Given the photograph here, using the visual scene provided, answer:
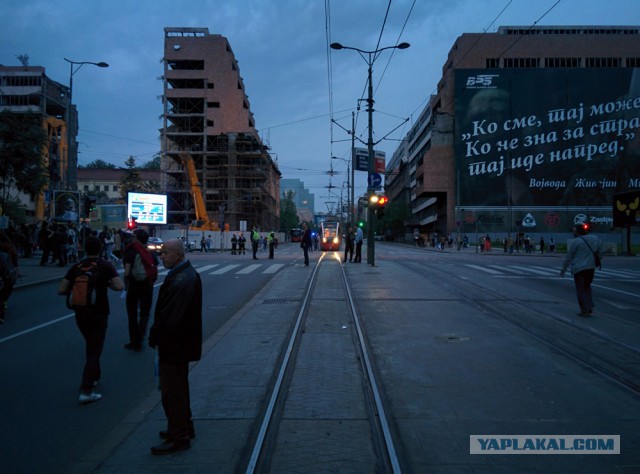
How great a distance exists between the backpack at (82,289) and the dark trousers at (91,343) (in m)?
0.14

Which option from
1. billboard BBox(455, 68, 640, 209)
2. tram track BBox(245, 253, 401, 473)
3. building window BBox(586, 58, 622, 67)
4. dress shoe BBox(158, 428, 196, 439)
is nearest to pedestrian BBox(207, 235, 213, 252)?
billboard BBox(455, 68, 640, 209)

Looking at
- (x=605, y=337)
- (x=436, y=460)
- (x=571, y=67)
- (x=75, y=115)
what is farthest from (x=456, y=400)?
(x=571, y=67)

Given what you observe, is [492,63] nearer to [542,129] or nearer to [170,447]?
[542,129]

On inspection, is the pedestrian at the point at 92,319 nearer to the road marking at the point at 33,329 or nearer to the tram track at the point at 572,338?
the road marking at the point at 33,329

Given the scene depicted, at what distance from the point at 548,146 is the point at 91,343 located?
234ft

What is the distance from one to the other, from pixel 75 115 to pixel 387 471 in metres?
67.0

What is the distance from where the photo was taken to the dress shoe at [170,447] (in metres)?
4.22

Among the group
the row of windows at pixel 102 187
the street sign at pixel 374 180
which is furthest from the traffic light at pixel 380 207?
the row of windows at pixel 102 187

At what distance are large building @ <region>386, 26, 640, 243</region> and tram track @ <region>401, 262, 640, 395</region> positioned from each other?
183ft

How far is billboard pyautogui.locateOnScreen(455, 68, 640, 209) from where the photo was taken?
67.7 meters

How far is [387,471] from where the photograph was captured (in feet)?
12.9

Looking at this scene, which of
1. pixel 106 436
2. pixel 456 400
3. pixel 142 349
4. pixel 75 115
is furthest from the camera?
pixel 75 115

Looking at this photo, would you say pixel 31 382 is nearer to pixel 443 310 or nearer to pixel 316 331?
pixel 316 331

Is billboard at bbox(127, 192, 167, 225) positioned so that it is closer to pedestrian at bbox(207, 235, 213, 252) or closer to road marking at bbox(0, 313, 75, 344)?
pedestrian at bbox(207, 235, 213, 252)
